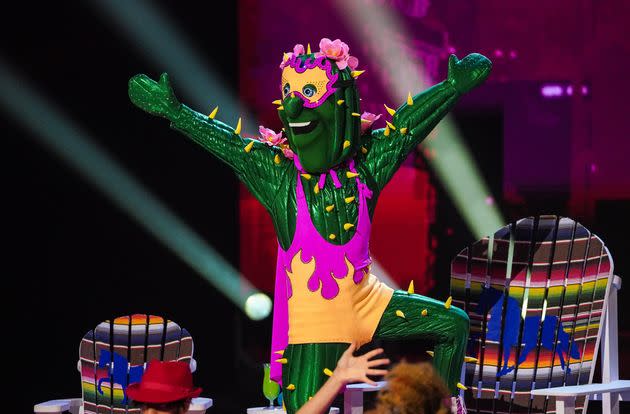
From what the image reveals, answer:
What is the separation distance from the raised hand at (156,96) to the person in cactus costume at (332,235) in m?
0.42

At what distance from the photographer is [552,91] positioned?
5.08 metres

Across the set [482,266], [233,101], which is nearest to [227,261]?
[233,101]

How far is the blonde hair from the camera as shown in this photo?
1893mm

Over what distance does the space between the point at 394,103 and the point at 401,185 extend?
379 millimetres

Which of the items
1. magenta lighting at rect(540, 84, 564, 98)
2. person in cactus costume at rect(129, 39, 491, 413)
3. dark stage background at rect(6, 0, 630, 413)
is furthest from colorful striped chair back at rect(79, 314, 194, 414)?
magenta lighting at rect(540, 84, 564, 98)

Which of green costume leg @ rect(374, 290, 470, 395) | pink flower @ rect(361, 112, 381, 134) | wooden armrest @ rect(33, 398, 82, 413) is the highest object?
pink flower @ rect(361, 112, 381, 134)

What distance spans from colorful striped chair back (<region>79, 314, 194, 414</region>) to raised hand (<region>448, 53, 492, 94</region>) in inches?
61.7

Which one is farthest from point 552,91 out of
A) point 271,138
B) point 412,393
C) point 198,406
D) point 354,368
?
point 412,393

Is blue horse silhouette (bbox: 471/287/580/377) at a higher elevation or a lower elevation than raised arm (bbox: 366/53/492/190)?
lower

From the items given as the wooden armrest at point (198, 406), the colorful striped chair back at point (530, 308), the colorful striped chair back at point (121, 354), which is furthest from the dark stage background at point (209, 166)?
the wooden armrest at point (198, 406)

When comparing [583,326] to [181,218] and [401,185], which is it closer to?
[401,185]

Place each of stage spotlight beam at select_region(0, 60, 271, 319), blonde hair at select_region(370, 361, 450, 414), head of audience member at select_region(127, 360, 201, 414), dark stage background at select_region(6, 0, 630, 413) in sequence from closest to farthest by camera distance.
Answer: blonde hair at select_region(370, 361, 450, 414), head of audience member at select_region(127, 360, 201, 414), dark stage background at select_region(6, 0, 630, 413), stage spotlight beam at select_region(0, 60, 271, 319)

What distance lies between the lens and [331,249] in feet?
11.1

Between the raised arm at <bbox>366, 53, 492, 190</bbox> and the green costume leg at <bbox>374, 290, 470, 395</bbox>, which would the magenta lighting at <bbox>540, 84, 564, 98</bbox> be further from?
the green costume leg at <bbox>374, 290, 470, 395</bbox>
